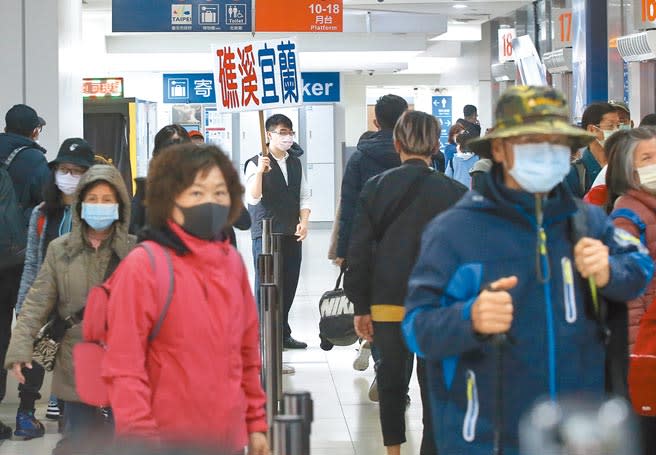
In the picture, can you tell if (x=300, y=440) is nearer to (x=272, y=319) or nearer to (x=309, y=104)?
(x=272, y=319)

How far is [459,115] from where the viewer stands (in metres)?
32.7

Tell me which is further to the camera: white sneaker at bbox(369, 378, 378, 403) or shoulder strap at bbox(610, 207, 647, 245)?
white sneaker at bbox(369, 378, 378, 403)

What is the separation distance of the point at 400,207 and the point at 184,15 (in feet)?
33.9

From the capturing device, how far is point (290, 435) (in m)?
3.11

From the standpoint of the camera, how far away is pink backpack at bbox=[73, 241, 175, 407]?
339cm

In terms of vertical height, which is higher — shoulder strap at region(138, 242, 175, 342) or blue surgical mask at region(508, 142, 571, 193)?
blue surgical mask at region(508, 142, 571, 193)

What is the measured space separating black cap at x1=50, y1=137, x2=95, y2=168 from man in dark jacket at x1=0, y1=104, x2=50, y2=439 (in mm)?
1206

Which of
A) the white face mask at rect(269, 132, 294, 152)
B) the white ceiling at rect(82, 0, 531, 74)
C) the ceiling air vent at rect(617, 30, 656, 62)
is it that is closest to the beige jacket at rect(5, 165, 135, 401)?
the white face mask at rect(269, 132, 294, 152)

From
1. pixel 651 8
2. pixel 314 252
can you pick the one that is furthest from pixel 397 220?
pixel 314 252

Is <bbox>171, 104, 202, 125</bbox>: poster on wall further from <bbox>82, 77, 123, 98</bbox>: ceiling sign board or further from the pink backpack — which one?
the pink backpack

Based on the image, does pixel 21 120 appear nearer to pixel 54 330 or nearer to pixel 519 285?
pixel 54 330

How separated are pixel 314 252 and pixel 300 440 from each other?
711 inches

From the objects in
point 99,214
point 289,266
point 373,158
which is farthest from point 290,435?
point 289,266

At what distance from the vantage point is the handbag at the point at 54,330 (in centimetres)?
523
